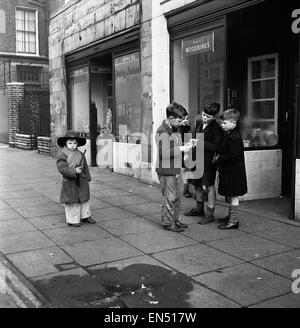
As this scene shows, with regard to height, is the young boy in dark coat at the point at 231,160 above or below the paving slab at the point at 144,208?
above

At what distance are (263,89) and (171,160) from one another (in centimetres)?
328

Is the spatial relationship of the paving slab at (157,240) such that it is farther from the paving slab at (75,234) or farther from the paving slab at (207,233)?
the paving slab at (75,234)

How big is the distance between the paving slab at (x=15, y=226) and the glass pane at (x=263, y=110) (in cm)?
→ 453

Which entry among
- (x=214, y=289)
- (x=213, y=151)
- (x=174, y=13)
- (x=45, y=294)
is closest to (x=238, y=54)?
(x=174, y=13)

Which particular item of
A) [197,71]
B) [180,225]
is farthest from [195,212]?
[197,71]

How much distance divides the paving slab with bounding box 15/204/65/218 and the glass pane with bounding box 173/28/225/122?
3.39m

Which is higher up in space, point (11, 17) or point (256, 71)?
point (11, 17)

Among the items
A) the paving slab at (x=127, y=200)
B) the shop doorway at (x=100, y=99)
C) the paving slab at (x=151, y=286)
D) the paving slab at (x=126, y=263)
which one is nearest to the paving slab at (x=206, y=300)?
the paving slab at (x=151, y=286)

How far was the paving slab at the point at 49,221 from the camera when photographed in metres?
6.39

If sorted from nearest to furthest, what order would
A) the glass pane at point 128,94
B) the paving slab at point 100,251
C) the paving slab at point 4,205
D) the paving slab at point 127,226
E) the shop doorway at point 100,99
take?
the paving slab at point 100,251, the paving slab at point 127,226, the paving slab at point 4,205, the glass pane at point 128,94, the shop doorway at point 100,99

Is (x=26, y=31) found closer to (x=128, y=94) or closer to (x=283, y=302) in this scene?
(x=128, y=94)

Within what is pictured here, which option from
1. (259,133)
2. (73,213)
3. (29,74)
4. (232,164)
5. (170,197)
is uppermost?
(29,74)

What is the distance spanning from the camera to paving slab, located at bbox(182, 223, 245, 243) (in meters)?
5.76

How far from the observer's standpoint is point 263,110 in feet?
27.3
